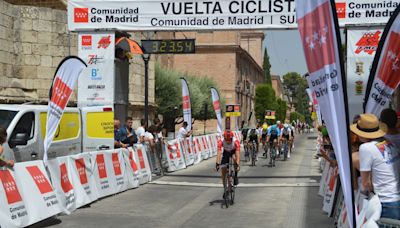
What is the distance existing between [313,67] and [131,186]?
9665 millimetres

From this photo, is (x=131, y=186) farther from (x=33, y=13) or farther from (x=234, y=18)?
(x=33, y=13)

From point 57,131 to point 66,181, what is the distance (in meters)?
2.72

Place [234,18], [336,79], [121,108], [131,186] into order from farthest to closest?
1. [121,108]
2. [234,18]
3. [131,186]
4. [336,79]

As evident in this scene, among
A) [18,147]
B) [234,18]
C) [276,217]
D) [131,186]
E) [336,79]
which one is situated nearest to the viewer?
[336,79]

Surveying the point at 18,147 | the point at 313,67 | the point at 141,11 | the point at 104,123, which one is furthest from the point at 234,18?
the point at 313,67

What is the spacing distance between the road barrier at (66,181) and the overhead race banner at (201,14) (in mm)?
3700

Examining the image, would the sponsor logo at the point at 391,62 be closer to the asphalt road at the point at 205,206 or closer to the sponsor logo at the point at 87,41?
the asphalt road at the point at 205,206

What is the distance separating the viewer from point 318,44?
542cm

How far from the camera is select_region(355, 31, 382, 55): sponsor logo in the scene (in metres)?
15.3

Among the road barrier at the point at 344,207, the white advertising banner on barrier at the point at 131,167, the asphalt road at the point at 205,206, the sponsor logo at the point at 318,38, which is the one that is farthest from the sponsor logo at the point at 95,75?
the sponsor logo at the point at 318,38

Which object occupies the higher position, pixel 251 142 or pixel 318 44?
pixel 318 44

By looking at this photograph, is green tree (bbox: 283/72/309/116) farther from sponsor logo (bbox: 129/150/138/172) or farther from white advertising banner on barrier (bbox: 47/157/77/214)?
white advertising banner on barrier (bbox: 47/157/77/214)

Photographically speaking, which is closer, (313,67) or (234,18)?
(313,67)

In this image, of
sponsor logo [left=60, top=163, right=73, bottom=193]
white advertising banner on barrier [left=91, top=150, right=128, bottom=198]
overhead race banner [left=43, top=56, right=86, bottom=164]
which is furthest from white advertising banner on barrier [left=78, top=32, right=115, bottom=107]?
sponsor logo [left=60, top=163, right=73, bottom=193]
